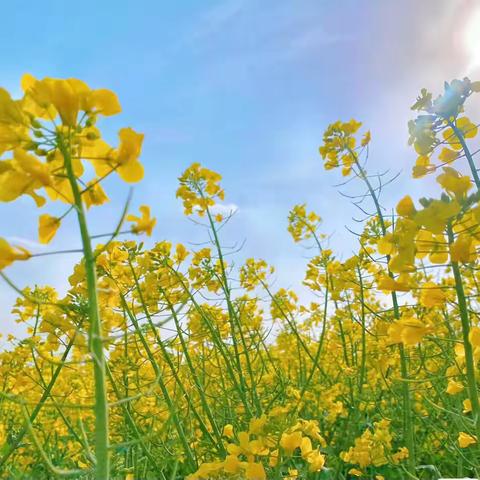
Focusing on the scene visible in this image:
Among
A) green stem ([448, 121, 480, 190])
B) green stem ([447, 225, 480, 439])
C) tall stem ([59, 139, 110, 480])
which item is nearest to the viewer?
tall stem ([59, 139, 110, 480])

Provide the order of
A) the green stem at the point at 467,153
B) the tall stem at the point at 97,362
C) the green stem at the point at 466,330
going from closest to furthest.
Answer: the tall stem at the point at 97,362, the green stem at the point at 466,330, the green stem at the point at 467,153

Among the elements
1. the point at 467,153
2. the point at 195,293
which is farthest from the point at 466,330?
the point at 195,293

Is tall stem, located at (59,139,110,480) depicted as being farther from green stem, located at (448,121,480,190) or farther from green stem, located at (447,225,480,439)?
green stem, located at (448,121,480,190)

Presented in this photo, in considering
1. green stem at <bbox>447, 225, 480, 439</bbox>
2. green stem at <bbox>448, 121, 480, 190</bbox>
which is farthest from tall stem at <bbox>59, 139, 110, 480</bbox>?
green stem at <bbox>448, 121, 480, 190</bbox>

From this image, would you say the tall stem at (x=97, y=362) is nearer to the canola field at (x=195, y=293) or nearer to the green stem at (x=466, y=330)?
the canola field at (x=195, y=293)

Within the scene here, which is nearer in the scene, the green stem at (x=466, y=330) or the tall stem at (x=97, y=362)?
the tall stem at (x=97, y=362)

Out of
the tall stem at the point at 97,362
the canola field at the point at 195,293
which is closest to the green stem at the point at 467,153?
the canola field at the point at 195,293

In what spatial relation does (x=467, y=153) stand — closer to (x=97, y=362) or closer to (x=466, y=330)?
(x=466, y=330)

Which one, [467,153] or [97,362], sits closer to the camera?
[97,362]

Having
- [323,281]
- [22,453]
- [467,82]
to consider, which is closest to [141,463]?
[323,281]

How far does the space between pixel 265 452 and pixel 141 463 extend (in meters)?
2.26

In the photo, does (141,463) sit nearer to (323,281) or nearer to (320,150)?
(323,281)

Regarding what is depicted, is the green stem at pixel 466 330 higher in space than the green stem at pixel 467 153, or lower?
lower

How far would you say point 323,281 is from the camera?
469 cm
